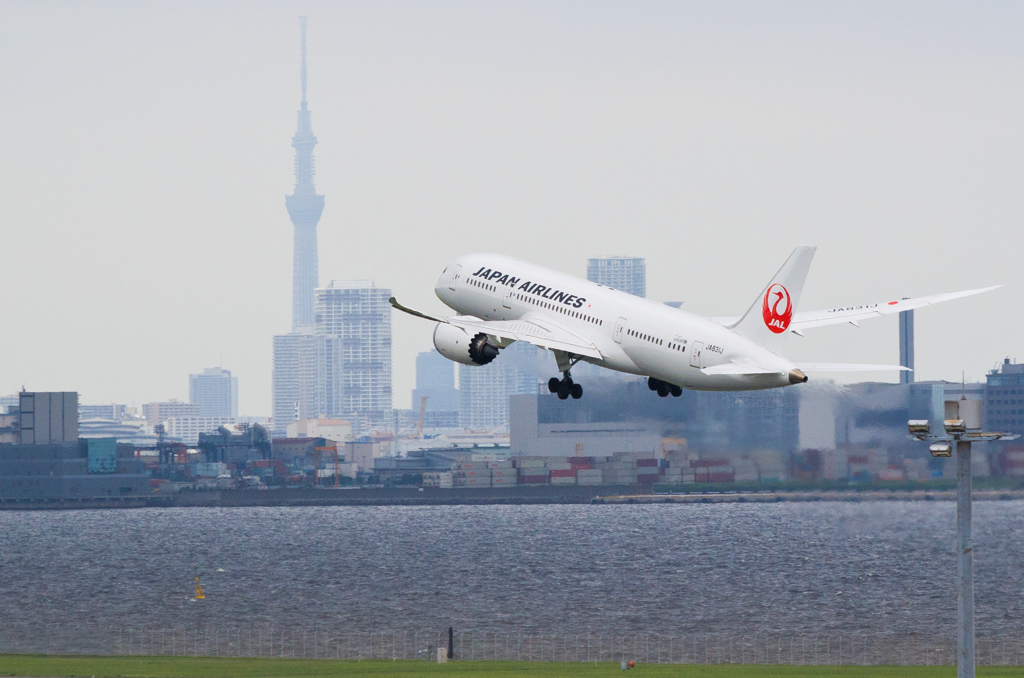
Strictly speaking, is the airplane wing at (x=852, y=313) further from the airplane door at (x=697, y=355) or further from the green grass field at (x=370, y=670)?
the green grass field at (x=370, y=670)

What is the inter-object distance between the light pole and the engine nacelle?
19232 mm

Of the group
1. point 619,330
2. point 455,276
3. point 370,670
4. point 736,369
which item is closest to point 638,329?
point 619,330

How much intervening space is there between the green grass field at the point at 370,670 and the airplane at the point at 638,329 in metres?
28.5

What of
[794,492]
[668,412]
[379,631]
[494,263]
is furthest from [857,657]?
[494,263]

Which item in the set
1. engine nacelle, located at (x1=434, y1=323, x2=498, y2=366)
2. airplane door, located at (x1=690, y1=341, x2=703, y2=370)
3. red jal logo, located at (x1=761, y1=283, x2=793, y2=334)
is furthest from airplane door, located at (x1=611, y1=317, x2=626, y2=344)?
red jal logo, located at (x1=761, y1=283, x2=793, y2=334)

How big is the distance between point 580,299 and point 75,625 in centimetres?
11948

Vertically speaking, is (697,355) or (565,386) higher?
(697,355)

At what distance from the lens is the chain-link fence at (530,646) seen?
132 meters

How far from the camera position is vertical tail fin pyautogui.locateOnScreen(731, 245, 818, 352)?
199ft

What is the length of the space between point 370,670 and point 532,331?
40.4 m

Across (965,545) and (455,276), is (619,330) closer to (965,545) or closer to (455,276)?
(455,276)

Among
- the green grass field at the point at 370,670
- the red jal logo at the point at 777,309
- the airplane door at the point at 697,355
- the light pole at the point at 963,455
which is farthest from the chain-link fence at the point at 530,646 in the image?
the light pole at the point at 963,455

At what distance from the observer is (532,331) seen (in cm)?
6625

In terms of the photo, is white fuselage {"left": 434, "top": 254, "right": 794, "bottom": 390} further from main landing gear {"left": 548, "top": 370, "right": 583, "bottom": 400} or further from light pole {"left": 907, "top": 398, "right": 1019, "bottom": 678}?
light pole {"left": 907, "top": 398, "right": 1019, "bottom": 678}
